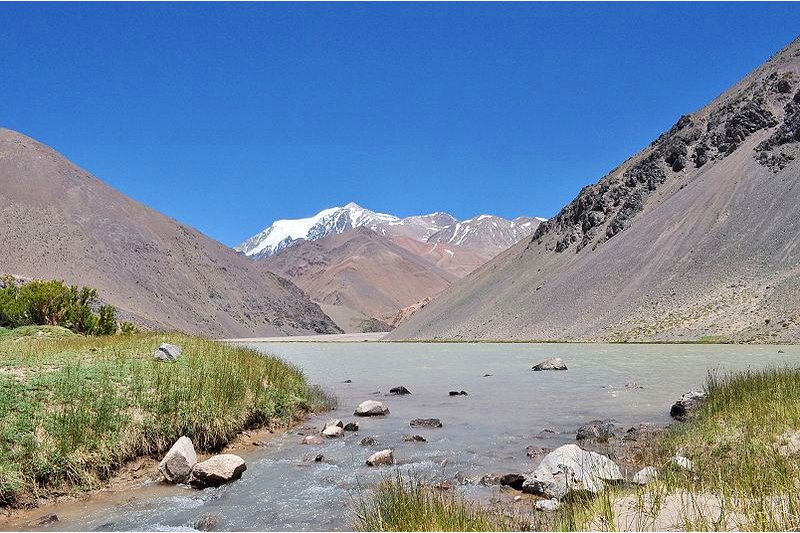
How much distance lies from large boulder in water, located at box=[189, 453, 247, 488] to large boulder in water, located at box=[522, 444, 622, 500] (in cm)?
576

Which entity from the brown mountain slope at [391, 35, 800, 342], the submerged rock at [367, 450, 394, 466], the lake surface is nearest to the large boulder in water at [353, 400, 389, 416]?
the lake surface

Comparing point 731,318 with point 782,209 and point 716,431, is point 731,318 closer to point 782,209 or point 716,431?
point 782,209

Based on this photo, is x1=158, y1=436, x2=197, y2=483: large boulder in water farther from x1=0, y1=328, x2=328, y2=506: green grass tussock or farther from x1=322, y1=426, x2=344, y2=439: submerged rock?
x1=322, y1=426, x2=344, y2=439: submerged rock

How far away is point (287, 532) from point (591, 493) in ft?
15.7

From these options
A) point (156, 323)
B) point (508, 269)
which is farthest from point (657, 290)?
point (156, 323)

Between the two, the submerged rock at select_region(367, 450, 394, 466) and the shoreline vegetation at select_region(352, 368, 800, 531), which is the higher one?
the shoreline vegetation at select_region(352, 368, 800, 531)

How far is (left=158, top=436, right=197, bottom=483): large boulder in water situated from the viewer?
40.2ft

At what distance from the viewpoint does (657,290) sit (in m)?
84.0

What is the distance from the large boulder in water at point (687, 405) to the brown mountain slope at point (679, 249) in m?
47.1

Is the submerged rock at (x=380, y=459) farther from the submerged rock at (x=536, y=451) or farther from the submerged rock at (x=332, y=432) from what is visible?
the submerged rock at (x=332, y=432)

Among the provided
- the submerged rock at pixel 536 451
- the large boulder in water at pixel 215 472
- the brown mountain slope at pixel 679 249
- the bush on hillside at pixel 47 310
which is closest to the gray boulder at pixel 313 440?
the large boulder in water at pixel 215 472

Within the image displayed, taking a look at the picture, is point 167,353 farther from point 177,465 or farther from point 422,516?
point 422,516

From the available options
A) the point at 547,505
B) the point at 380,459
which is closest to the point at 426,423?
the point at 380,459

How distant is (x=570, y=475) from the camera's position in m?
10.5
